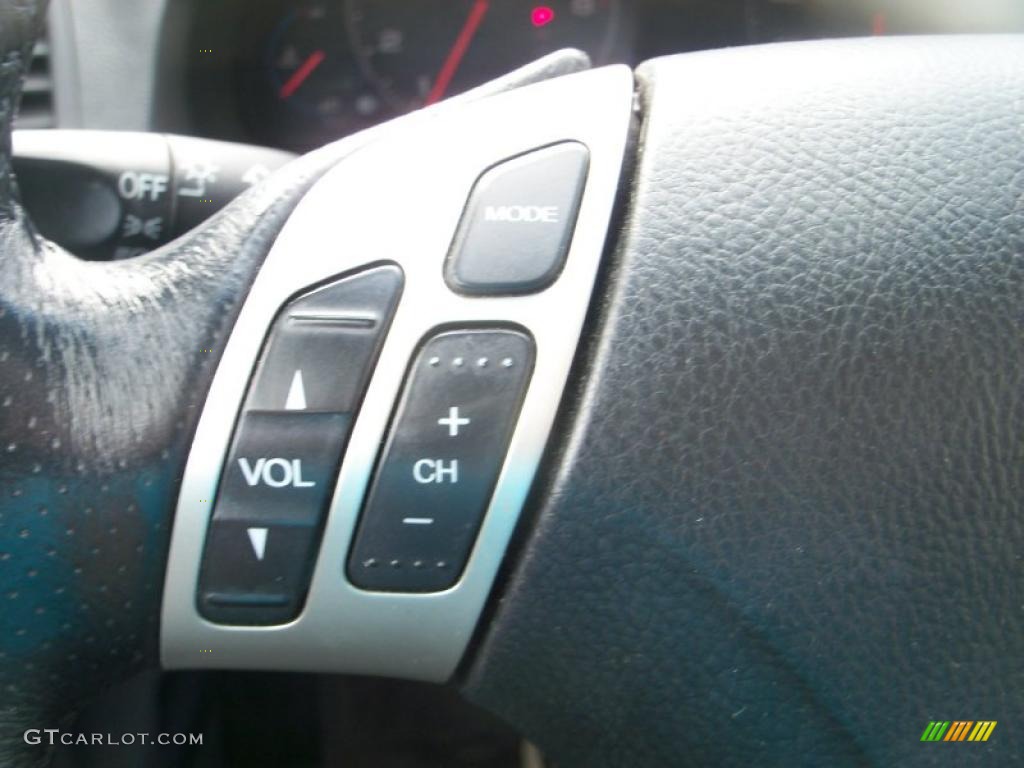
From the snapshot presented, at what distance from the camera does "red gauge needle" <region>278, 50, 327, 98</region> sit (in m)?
2.26

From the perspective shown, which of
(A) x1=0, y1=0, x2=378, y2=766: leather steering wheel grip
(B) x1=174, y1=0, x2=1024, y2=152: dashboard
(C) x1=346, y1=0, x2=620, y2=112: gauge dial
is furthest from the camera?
(C) x1=346, y1=0, x2=620, y2=112: gauge dial

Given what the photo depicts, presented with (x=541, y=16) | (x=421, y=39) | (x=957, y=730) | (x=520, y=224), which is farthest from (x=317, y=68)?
(x=957, y=730)

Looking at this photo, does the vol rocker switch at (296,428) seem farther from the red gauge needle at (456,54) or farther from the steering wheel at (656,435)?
the red gauge needle at (456,54)

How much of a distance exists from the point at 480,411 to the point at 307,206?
16 centimetres

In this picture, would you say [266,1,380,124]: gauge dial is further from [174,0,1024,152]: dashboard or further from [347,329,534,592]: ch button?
[347,329,534,592]: ch button

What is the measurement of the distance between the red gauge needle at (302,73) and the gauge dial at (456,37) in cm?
7

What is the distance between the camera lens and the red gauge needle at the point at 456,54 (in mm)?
2322

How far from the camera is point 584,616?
68 cm

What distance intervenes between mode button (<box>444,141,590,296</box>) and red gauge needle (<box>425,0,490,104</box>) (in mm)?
1707

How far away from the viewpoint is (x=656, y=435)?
2.14 feet

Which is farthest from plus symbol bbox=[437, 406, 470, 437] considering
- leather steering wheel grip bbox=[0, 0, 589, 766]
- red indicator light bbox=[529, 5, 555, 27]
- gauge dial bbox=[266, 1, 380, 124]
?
red indicator light bbox=[529, 5, 555, 27]

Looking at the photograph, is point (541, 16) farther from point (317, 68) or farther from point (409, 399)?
point (409, 399)

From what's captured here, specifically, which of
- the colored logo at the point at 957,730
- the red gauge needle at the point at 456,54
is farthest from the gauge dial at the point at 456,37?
the colored logo at the point at 957,730

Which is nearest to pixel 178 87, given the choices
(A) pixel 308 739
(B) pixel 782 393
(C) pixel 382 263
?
(A) pixel 308 739
